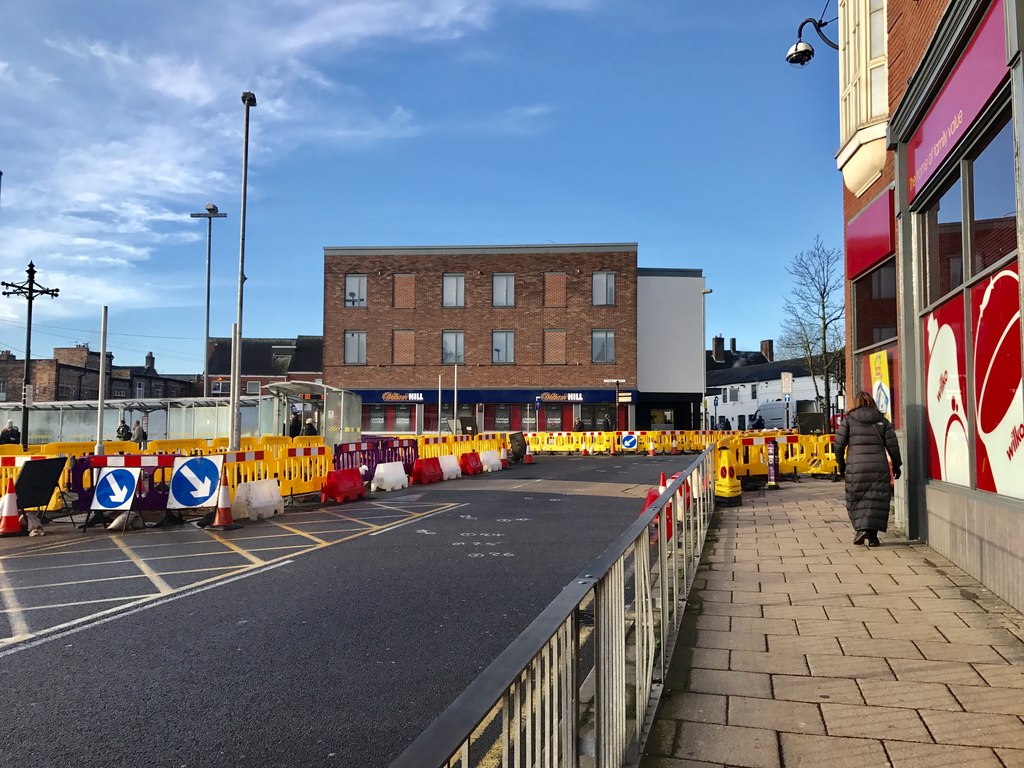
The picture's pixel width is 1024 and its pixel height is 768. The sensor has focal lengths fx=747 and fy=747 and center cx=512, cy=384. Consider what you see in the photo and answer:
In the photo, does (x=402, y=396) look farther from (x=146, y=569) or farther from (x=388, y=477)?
(x=146, y=569)

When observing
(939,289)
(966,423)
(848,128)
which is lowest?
(966,423)

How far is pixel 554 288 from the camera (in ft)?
151

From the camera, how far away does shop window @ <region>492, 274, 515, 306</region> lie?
4634cm

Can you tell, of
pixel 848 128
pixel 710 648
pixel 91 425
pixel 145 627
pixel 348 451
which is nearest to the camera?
pixel 710 648

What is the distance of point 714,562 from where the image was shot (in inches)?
Result: 310

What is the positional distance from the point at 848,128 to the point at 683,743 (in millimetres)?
11489

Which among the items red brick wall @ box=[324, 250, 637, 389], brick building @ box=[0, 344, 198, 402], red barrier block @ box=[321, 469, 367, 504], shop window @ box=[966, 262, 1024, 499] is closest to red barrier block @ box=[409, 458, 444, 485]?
red barrier block @ box=[321, 469, 367, 504]

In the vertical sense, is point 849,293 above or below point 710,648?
above

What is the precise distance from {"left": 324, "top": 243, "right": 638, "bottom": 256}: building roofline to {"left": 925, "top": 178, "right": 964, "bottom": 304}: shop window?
37907 millimetres

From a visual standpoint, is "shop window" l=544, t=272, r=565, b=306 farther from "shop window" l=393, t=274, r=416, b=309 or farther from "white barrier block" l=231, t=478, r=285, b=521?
"white barrier block" l=231, t=478, r=285, b=521

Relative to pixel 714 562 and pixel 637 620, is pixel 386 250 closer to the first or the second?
pixel 714 562

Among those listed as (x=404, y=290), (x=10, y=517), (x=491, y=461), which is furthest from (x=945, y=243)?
(x=404, y=290)

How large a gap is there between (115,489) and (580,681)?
35.5ft

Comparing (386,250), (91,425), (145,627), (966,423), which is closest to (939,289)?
(966,423)
